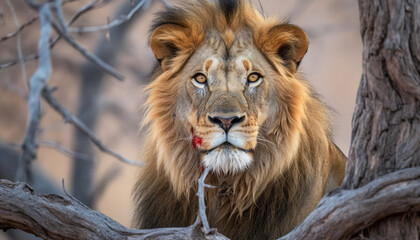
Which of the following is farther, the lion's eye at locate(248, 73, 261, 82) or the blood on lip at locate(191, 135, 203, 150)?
the lion's eye at locate(248, 73, 261, 82)

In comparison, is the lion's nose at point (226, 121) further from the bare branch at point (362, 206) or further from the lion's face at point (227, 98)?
the bare branch at point (362, 206)

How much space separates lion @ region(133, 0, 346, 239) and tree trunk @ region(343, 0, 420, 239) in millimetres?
767

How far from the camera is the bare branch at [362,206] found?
2.33m

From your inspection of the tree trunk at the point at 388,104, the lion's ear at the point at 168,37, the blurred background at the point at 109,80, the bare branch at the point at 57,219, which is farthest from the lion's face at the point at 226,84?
the blurred background at the point at 109,80

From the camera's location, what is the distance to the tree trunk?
7.64 feet

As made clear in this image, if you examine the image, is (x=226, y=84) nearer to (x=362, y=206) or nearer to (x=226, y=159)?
(x=226, y=159)

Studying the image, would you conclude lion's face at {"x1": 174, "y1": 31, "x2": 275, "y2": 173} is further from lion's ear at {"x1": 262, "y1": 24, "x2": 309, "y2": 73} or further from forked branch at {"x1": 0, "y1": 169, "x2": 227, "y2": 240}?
forked branch at {"x1": 0, "y1": 169, "x2": 227, "y2": 240}

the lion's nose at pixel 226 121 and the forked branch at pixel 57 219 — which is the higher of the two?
the lion's nose at pixel 226 121

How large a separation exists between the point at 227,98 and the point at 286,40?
0.53 meters

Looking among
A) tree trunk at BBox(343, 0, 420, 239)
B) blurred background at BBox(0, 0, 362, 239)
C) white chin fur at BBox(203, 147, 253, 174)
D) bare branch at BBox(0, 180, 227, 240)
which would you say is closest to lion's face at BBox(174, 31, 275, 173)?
white chin fur at BBox(203, 147, 253, 174)

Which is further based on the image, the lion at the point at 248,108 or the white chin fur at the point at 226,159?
the lion at the point at 248,108

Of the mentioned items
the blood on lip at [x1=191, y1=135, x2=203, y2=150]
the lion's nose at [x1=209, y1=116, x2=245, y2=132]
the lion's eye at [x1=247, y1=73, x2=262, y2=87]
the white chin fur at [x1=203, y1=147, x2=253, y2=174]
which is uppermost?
the lion's eye at [x1=247, y1=73, x2=262, y2=87]

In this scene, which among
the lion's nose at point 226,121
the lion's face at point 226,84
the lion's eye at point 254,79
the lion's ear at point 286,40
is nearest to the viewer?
the lion's nose at point 226,121

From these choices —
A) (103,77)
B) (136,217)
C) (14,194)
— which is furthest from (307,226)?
(103,77)
